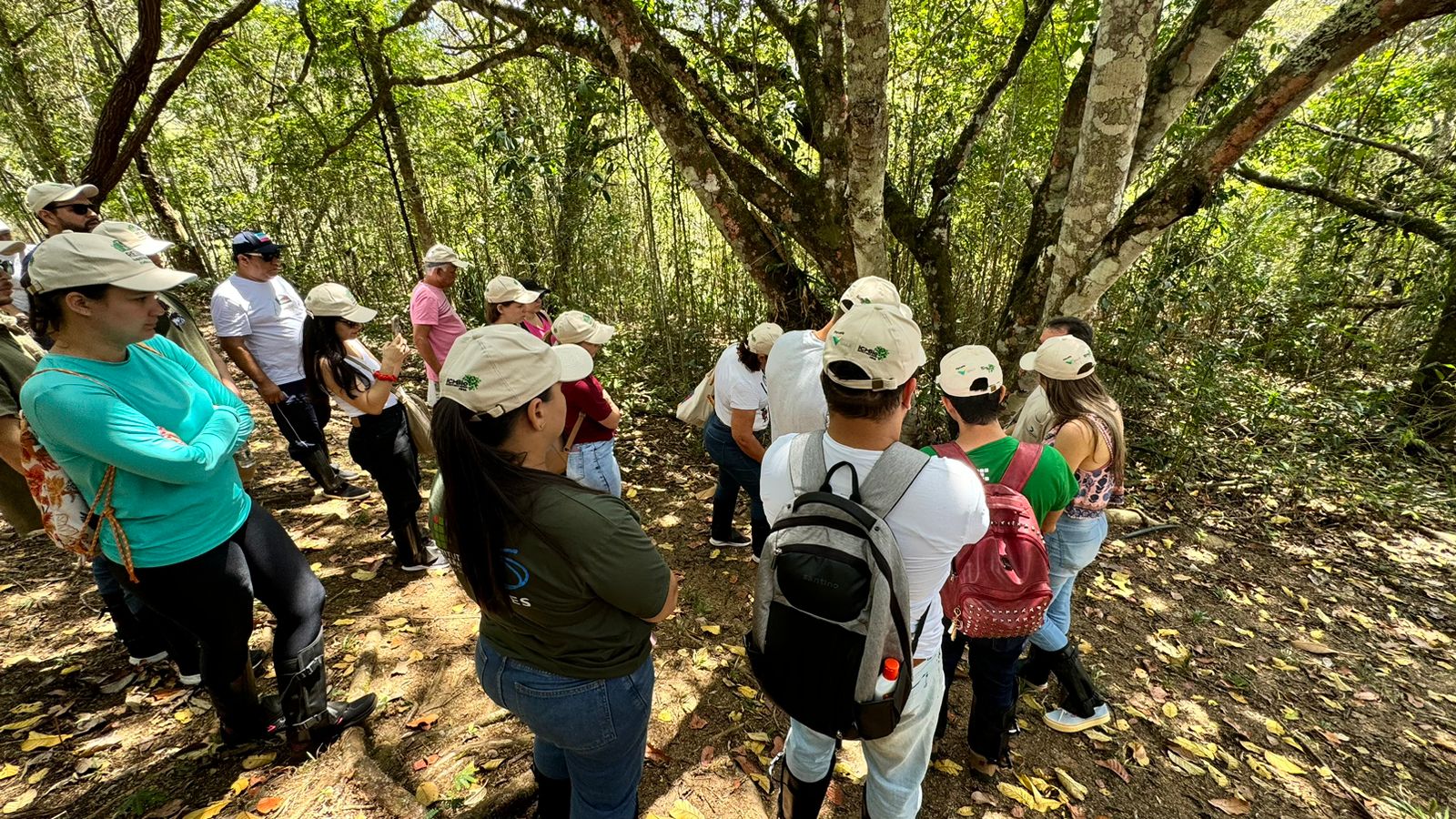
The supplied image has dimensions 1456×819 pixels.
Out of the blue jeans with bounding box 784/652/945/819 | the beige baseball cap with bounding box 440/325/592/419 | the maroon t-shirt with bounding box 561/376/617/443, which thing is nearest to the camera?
the beige baseball cap with bounding box 440/325/592/419

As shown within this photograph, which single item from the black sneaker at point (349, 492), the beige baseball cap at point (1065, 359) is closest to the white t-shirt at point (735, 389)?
the beige baseball cap at point (1065, 359)

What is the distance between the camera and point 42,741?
85.7 inches

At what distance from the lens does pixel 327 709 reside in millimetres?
2135

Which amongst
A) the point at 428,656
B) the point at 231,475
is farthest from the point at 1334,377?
the point at 231,475

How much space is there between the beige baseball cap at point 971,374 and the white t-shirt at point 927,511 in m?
0.41

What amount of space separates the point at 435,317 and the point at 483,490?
2816 millimetres

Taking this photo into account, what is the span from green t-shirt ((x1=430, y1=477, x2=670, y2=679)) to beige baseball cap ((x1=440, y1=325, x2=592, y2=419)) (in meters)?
0.21

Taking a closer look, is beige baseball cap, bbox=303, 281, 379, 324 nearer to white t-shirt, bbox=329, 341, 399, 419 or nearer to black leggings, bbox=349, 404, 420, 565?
white t-shirt, bbox=329, 341, 399, 419

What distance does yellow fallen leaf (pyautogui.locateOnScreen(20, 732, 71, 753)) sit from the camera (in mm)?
2148

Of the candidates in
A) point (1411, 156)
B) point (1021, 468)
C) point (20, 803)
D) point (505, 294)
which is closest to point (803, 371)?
point (1021, 468)

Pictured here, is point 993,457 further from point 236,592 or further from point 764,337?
point 236,592

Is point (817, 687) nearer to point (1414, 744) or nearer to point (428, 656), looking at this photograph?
point (428, 656)

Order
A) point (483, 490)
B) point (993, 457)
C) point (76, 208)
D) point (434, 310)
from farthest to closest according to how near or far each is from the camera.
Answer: point (434, 310)
point (76, 208)
point (993, 457)
point (483, 490)

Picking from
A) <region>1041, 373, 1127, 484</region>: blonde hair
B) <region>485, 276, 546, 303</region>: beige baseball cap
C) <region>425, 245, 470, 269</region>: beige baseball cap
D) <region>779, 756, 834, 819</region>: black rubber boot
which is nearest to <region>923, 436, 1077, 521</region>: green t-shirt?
<region>1041, 373, 1127, 484</region>: blonde hair
